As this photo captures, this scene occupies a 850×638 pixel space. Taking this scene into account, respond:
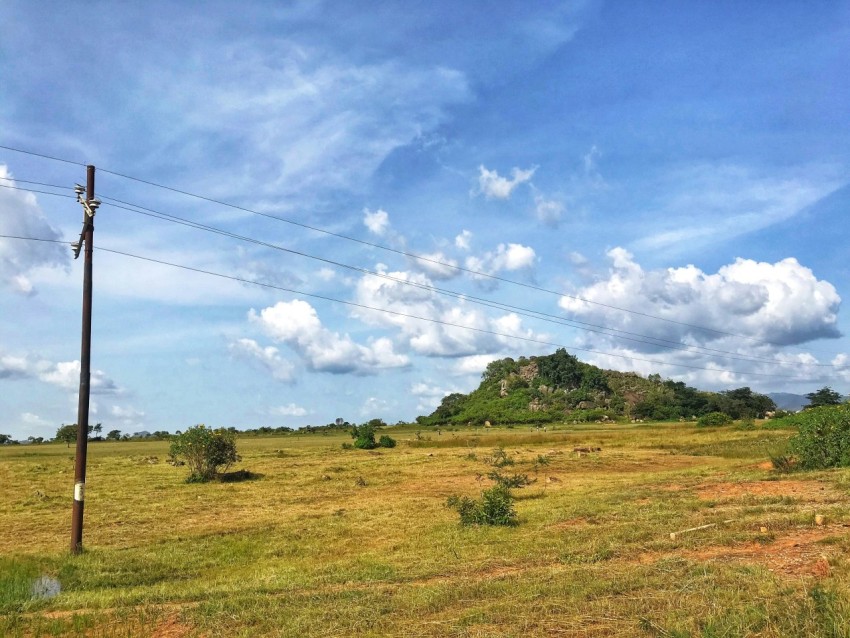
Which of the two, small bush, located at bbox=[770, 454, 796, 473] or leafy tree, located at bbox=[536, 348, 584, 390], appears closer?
small bush, located at bbox=[770, 454, 796, 473]

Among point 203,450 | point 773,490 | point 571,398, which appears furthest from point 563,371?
point 773,490

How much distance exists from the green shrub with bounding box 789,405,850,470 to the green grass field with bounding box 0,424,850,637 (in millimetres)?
2474

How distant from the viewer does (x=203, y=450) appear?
117ft

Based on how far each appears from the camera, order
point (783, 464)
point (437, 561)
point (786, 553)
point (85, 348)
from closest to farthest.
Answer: point (786, 553) < point (437, 561) < point (85, 348) < point (783, 464)

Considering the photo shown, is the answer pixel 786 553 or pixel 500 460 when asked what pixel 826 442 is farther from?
pixel 500 460

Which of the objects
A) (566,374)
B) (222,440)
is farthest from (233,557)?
(566,374)

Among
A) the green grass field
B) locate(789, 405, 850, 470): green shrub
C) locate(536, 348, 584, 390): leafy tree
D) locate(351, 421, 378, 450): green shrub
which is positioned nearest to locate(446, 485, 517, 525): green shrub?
the green grass field

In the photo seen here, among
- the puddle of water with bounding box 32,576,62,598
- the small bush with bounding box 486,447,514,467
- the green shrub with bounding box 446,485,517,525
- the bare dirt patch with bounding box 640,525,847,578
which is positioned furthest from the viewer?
the small bush with bounding box 486,447,514,467

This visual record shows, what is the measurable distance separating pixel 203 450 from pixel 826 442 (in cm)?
3088

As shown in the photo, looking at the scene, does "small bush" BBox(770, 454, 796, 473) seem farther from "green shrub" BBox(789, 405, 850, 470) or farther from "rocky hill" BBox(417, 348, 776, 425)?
"rocky hill" BBox(417, 348, 776, 425)

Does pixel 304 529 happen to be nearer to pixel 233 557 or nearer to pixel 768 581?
pixel 233 557

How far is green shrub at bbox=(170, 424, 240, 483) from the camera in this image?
118 feet

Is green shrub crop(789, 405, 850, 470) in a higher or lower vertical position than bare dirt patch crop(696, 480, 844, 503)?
higher

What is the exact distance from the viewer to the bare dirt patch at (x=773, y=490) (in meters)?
17.3
